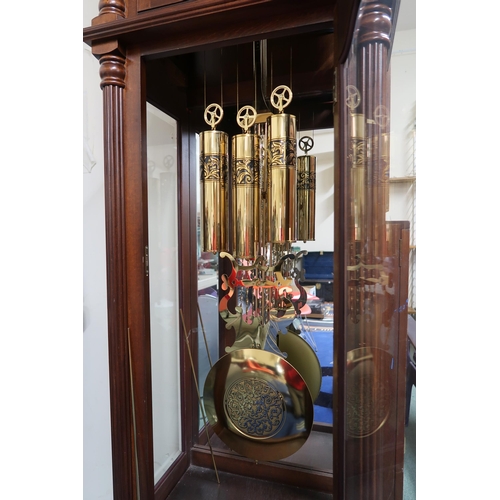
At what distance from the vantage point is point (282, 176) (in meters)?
0.69

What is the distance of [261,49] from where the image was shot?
866mm

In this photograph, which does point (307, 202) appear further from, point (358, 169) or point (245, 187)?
point (358, 169)

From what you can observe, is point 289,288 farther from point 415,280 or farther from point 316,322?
point 415,280

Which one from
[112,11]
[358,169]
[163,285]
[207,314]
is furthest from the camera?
[207,314]

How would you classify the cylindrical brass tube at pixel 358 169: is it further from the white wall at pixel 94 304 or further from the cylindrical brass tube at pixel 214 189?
the white wall at pixel 94 304

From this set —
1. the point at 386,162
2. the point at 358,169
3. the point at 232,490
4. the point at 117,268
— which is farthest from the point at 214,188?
the point at 232,490

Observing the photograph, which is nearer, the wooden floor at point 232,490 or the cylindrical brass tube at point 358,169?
the cylindrical brass tube at point 358,169

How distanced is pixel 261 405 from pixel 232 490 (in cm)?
35

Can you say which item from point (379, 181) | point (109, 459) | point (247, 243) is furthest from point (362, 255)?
point (109, 459)

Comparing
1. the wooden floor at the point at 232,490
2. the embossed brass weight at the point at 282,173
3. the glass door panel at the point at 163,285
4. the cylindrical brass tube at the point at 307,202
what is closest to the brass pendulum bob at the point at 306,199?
the cylindrical brass tube at the point at 307,202

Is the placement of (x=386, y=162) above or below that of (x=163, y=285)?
above

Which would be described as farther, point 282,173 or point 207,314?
point 207,314

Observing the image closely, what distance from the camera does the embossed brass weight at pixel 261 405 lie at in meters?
0.75

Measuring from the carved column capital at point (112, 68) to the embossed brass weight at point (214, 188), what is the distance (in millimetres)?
195
